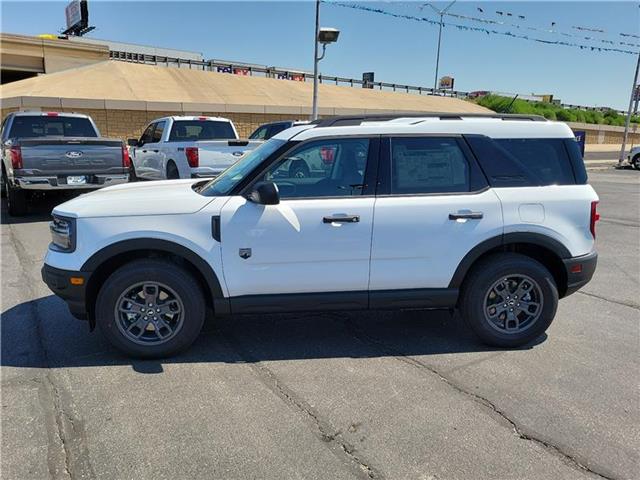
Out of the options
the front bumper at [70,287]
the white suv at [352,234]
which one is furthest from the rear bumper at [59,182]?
the front bumper at [70,287]

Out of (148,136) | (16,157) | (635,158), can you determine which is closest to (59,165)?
(16,157)

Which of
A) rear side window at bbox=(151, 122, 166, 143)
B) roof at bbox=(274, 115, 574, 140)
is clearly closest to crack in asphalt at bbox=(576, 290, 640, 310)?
roof at bbox=(274, 115, 574, 140)

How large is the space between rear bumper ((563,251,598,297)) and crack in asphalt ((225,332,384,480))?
2.42 m

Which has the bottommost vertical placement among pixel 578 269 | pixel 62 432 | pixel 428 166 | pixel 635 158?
pixel 62 432

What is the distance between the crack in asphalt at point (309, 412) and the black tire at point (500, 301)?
1.63 m

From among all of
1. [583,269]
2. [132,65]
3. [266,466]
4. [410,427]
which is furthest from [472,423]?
[132,65]

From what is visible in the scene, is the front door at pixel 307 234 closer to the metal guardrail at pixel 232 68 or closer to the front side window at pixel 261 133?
the front side window at pixel 261 133

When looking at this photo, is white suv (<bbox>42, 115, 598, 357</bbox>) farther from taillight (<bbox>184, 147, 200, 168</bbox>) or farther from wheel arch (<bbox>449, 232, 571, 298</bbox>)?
taillight (<bbox>184, 147, 200, 168</bbox>)

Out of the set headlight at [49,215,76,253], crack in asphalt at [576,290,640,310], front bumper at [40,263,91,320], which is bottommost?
crack in asphalt at [576,290,640,310]

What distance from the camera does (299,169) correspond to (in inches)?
148

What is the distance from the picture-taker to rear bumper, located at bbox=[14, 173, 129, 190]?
8078 mm

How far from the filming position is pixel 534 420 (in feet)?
9.73

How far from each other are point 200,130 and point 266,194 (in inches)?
319

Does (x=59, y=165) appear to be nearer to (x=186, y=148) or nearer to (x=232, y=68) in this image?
(x=186, y=148)
